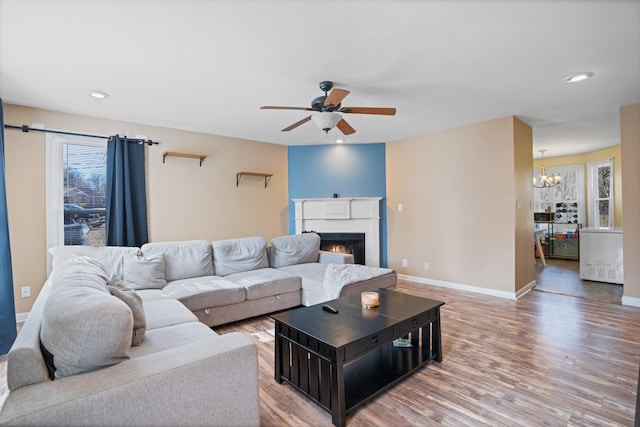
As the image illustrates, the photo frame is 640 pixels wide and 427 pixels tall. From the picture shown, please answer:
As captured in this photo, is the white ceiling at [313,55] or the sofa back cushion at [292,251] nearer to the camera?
the white ceiling at [313,55]

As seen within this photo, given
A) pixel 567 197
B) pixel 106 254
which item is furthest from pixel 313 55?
pixel 567 197

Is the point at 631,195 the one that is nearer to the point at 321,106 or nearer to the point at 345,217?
the point at 345,217

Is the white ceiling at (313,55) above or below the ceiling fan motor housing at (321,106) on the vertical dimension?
above

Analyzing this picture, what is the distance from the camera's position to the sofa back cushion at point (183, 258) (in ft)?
11.4

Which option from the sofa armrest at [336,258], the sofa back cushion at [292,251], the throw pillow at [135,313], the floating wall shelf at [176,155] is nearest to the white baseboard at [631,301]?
the sofa armrest at [336,258]

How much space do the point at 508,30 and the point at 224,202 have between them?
4.22m

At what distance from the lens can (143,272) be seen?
3188 millimetres

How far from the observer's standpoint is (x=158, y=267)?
130 inches

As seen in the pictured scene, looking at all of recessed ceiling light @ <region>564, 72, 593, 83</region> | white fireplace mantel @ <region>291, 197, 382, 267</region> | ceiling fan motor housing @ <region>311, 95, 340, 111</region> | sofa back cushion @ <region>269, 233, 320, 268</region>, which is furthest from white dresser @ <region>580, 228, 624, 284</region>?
ceiling fan motor housing @ <region>311, 95, 340, 111</region>

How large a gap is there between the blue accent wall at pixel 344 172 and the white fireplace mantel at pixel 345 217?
0.15 m

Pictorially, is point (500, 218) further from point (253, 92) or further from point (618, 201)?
point (618, 201)

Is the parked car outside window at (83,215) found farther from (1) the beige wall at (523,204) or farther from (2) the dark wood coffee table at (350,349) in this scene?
(1) the beige wall at (523,204)

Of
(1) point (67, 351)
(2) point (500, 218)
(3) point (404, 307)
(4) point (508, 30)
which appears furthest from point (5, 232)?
(2) point (500, 218)

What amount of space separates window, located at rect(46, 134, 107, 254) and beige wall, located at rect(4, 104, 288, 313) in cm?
10
